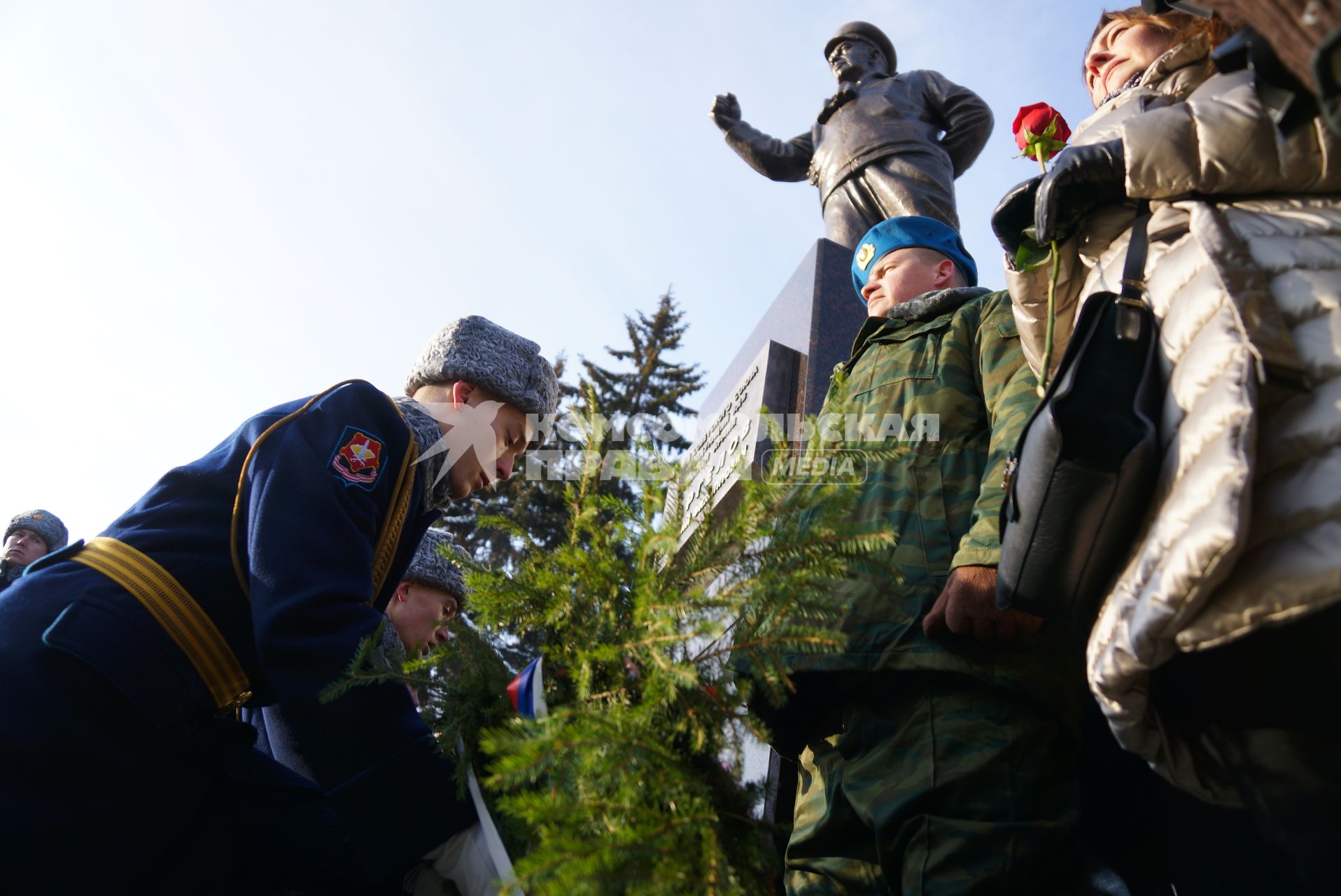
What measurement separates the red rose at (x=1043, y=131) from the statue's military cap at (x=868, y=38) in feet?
18.3

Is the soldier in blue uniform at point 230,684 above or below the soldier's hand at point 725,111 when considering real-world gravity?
below

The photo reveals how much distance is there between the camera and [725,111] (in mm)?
7312

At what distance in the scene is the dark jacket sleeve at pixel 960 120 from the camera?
6.68 metres

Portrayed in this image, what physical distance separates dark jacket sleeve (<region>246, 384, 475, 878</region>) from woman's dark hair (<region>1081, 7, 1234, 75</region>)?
197 cm

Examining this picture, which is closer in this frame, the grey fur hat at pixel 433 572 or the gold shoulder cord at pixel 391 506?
the gold shoulder cord at pixel 391 506

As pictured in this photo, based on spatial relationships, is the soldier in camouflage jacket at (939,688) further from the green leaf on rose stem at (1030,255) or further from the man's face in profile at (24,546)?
the man's face in profile at (24,546)

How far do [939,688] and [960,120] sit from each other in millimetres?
5572

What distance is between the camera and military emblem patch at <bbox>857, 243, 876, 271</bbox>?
3.23m

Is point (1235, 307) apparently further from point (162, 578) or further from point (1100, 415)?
point (162, 578)

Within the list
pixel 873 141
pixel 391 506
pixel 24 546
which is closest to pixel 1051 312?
pixel 391 506

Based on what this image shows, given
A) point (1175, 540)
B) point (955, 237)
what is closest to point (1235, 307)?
point (1175, 540)

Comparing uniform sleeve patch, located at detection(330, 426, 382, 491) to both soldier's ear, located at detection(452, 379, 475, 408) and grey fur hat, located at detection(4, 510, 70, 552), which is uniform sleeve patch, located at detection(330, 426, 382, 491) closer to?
soldier's ear, located at detection(452, 379, 475, 408)

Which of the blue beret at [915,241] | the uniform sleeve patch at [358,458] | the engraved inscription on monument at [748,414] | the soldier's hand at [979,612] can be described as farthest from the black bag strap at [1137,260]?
the engraved inscription on monument at [748,414]

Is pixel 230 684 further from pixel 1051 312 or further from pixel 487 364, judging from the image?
pixel 1051 312
